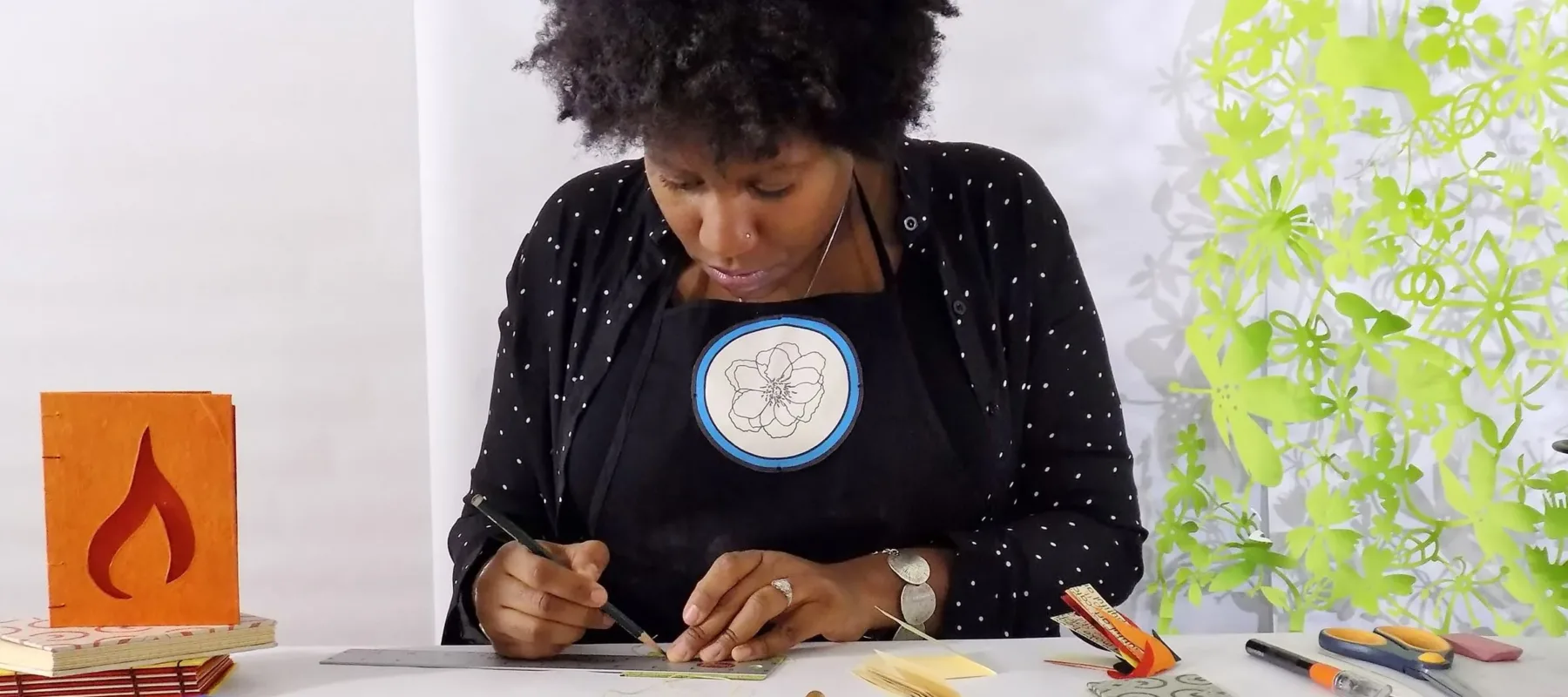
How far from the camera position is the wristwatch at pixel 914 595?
4.05 feet

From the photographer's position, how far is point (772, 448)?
1339mm

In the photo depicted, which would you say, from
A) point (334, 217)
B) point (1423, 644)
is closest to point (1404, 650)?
point (1423, 644)

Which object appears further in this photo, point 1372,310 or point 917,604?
point 1372,310

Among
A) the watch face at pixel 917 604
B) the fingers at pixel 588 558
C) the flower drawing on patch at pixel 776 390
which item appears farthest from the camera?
the flower drawing on patch at pixel 776 390

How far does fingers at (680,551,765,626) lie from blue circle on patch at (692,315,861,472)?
0.78ft

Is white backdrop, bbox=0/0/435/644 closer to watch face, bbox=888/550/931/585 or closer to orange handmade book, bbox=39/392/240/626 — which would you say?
orange handmade book, bbox=39/392/240/626

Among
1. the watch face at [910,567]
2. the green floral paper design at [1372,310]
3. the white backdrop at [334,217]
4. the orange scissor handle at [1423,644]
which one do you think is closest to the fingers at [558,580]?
the watch face at [910,567]

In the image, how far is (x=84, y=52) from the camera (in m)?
1.61

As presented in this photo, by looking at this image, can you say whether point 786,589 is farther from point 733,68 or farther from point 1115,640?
point 733,68

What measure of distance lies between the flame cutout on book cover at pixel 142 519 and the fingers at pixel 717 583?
456 millimetres

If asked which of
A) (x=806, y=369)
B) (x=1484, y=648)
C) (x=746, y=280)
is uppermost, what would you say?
(x=746, y=280)

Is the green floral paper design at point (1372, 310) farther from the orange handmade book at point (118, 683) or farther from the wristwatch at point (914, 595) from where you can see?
the orange handmade book at point (118, 683)

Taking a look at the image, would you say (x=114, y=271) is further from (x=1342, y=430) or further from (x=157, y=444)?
(x=1342, y=430)

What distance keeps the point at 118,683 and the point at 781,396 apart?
0.74 meters
